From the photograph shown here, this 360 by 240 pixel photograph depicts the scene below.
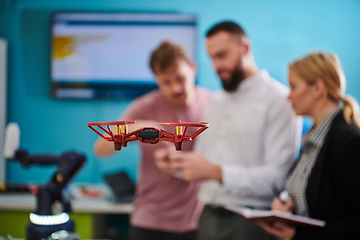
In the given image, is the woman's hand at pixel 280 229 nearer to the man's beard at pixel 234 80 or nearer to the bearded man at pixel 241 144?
the bearded man at pixel 241 144

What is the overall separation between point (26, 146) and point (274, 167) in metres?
2.25

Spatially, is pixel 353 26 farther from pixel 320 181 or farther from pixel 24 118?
pixel 24 118

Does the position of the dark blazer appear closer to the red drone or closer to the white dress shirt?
the white dress shirt

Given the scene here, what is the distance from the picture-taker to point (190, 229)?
1.60 m

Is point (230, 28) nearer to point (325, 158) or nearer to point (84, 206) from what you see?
point (325, 158)

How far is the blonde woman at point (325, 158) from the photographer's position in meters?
1.08

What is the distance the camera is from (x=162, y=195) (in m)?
1.63

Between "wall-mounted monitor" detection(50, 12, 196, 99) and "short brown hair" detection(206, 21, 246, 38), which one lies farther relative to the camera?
"wall-mounted monitor" detection(50, 12, 196, 99)

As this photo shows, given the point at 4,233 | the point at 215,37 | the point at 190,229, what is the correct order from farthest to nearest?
the point at 4,233 → the point at 190,229 → the point at 215,37

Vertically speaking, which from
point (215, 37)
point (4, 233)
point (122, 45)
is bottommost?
point (4, 233)

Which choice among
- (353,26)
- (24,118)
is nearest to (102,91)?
(24,118)

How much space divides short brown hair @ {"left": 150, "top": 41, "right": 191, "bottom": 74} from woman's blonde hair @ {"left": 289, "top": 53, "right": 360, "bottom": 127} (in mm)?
418

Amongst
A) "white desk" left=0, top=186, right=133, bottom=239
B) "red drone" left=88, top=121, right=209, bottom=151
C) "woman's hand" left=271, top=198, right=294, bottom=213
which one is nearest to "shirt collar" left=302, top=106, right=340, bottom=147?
"woman's hand" left=271, top=198, right=294, bottom=213

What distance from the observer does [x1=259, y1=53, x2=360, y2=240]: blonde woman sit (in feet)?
3.55
